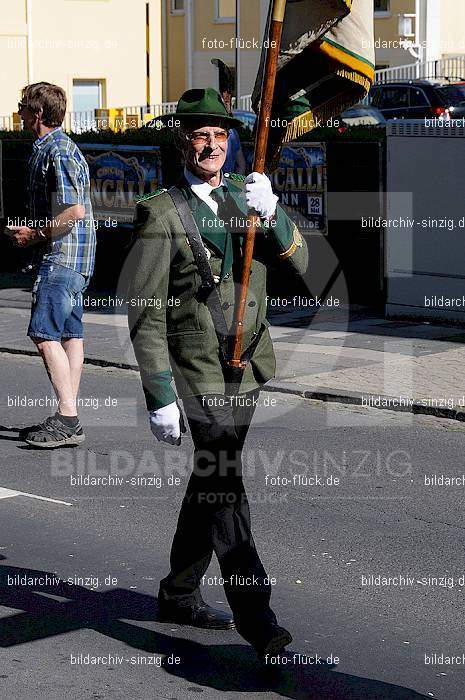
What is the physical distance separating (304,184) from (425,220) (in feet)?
6.21

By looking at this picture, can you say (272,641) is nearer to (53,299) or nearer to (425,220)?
(53,299)

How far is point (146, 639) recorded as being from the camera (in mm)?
5254

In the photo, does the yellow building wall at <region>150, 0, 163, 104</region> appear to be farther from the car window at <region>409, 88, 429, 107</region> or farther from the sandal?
the sandal

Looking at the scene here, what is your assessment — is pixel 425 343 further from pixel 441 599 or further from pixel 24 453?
pixel 441 599

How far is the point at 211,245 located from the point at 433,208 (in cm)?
856

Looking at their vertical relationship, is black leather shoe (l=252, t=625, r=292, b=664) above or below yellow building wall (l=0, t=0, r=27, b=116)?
below

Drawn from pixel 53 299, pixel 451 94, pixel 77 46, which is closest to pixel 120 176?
pixel 53 299

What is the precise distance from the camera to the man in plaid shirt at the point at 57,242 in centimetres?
829

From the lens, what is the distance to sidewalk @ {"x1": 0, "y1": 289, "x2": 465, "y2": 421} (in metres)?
9.93

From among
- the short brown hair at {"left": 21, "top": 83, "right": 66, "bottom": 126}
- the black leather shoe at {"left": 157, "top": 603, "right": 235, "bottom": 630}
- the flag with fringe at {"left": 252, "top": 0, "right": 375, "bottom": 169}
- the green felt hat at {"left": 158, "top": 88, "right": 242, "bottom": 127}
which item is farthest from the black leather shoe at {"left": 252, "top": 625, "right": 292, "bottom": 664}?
the short brown hair at {"left": 21, "top": 83, "right": 66, "bottom": 126}

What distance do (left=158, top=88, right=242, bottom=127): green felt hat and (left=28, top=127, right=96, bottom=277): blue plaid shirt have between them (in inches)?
129

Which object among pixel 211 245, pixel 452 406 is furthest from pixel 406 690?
pixel 452 406

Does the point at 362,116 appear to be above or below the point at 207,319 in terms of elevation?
above

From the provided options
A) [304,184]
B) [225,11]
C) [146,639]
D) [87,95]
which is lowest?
[146,639]
